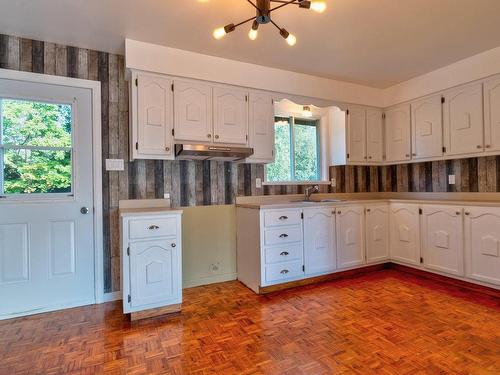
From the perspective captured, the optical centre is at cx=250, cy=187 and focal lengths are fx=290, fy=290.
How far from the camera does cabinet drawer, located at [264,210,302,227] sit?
2.95 meters

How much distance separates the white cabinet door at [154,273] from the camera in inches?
94.2

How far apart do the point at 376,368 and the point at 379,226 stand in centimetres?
225

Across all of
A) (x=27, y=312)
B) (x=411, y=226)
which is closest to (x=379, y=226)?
(x=411, y=226)

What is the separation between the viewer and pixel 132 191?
294cm

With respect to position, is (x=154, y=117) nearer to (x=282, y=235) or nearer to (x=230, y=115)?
(x=230, y=115)

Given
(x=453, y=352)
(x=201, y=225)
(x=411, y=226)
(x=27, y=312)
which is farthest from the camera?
(x=411, y=226)

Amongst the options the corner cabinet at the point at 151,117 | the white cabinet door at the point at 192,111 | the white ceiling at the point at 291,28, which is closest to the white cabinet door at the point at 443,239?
the white ceiling at the point at 291,28

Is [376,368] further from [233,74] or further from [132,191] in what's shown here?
[233,74]

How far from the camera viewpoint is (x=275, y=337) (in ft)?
6.93

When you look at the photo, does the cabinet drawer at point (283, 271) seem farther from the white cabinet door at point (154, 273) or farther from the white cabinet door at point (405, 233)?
the white cabinet door at point (405, 233)

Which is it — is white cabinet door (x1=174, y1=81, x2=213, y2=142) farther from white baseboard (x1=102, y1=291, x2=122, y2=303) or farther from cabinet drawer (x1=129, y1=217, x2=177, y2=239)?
white baseboard (x1=102, y1=291, x2=122, y2=303)

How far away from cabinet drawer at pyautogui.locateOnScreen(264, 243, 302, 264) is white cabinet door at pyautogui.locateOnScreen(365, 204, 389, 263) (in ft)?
3.52

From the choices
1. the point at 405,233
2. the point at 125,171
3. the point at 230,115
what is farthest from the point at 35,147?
the point at 405,233

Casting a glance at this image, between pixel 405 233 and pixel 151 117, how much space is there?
3.23m
